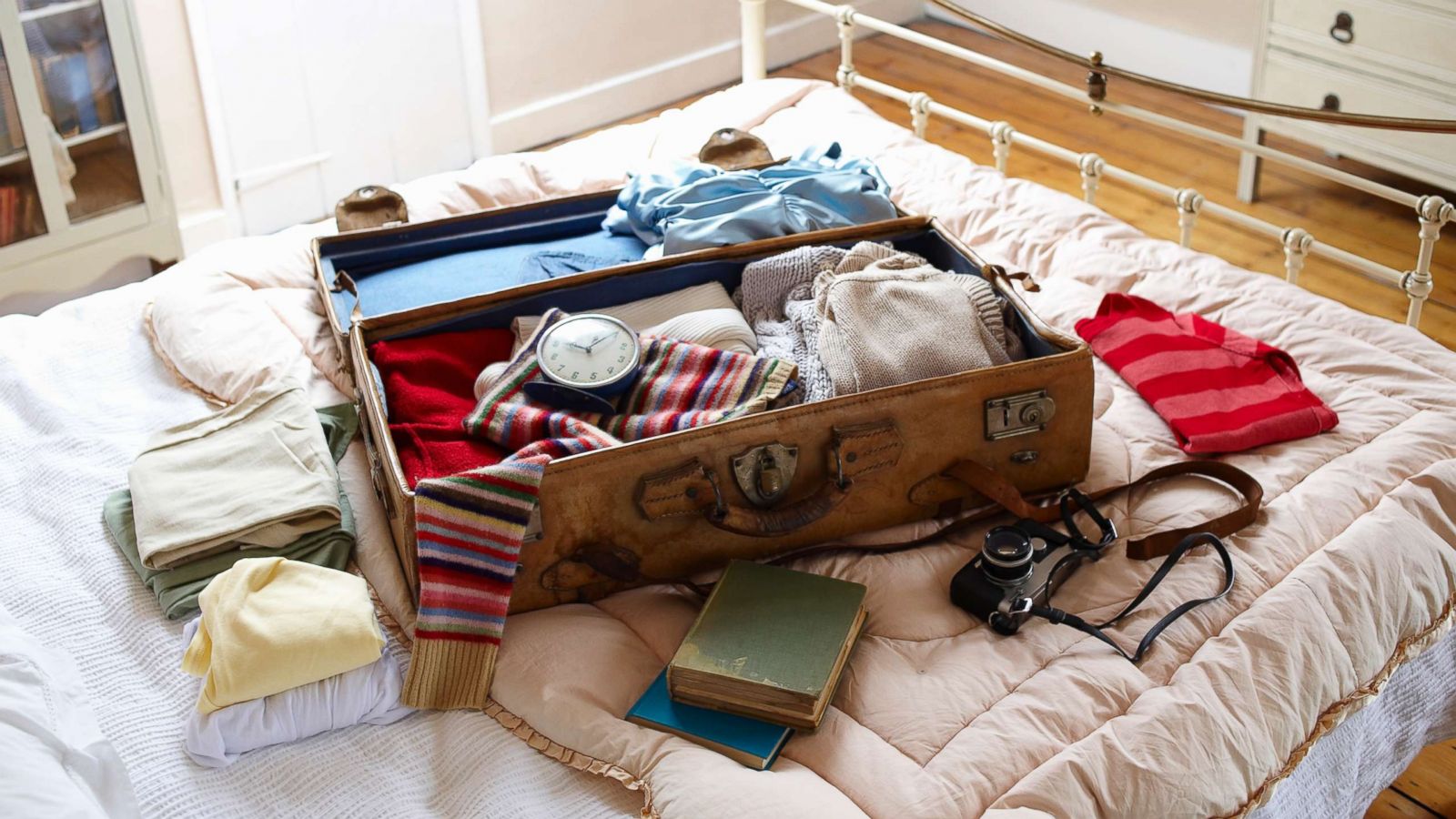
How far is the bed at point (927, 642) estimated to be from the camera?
1220 mm

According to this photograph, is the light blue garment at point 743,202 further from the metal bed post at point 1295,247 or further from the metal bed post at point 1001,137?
the metal bed post at point 1295,247

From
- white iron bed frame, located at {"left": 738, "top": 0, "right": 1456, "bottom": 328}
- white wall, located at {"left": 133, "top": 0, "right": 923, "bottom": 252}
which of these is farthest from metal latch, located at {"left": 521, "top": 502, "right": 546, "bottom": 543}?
white wall, located at {"left": 133, "top": 0, "right": 923, "bottom": 252}

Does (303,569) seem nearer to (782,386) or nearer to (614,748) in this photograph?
(614,748)

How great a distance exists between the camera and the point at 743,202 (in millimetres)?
1986

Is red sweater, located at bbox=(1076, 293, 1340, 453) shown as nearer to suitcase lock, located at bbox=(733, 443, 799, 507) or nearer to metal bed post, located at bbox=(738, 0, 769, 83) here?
suitcase lock, located at bbox=(733, 443, 799, 507)

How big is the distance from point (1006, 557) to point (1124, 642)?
0.48ft

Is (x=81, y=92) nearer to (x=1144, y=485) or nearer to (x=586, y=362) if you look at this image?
(x=586, y=362)

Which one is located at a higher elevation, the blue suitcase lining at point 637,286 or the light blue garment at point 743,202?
the light blue garment at point 743,202

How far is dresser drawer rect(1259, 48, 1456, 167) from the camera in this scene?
292 centimetres

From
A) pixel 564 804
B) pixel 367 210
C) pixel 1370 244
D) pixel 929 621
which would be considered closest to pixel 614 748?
pixel 564 804

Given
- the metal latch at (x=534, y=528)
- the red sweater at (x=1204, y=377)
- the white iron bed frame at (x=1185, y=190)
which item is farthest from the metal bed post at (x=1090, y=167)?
the metal latch at (x=534, y=528)

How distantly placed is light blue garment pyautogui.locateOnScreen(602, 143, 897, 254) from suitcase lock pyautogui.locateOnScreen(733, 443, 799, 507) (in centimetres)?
50

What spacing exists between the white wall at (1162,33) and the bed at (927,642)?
6.85ft

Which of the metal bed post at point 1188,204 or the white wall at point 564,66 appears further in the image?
the white wall at point 564,66
